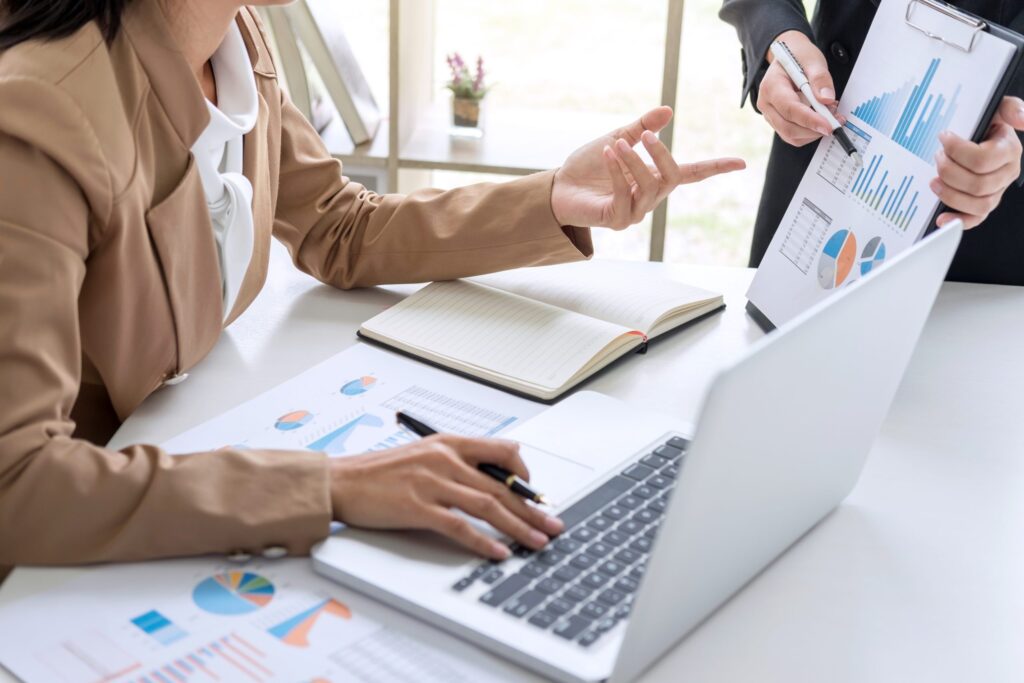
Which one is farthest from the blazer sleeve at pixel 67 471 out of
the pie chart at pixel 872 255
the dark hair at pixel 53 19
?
the pie chart at pixel 872 255

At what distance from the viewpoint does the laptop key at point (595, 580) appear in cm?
79

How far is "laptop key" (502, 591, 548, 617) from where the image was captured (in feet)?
2.50

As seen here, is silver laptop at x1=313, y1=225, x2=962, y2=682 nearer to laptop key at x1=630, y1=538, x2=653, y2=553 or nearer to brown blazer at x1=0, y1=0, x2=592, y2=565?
laptop key at x1=630, y1=538, x2=653, y2=553

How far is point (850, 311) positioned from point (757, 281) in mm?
605

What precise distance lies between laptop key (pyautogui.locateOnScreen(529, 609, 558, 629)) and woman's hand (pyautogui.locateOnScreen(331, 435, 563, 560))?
68 mm

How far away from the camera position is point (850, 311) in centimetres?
74

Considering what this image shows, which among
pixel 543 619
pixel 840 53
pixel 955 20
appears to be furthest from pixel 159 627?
pixel 840 53

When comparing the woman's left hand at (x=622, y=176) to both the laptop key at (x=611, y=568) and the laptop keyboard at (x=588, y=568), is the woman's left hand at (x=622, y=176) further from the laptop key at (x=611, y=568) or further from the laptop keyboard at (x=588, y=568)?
the laptop key at (x=611, y=568)

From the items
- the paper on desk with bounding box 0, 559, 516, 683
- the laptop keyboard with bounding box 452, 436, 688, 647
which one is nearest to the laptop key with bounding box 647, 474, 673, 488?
the laptop keyboard with bounding box 452, 436, 688, 647

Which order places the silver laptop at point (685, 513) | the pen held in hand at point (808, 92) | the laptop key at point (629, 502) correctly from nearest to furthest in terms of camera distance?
the silver laptop at point (685, 513) < the laptop key at point (629, 502) < the pen held in hand at point (808, 92)

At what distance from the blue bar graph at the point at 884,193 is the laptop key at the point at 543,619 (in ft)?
1.92

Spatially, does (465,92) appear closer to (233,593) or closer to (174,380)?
(174,380)

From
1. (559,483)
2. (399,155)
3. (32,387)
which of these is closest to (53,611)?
(32,387)

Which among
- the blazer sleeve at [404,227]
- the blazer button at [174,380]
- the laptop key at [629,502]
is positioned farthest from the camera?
the blazer sleeve at [404,227]
